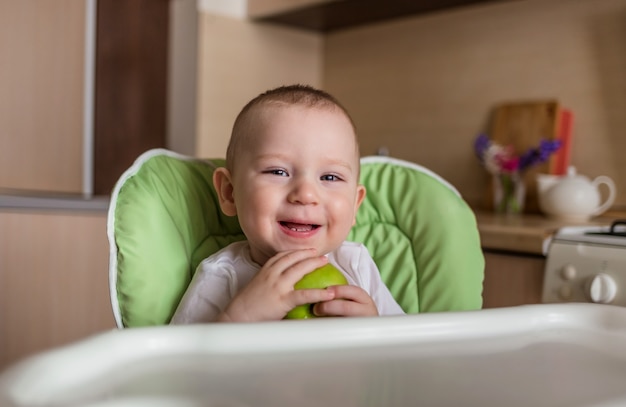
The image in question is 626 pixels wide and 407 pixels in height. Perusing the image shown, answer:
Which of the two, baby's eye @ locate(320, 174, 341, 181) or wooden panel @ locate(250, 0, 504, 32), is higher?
wooden panel @ locate(250, 0, 504, 32)

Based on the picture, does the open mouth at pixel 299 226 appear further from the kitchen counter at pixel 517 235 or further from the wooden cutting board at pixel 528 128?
the wooden cutting board at pixel 528 128

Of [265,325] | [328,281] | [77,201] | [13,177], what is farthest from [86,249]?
[265,325]

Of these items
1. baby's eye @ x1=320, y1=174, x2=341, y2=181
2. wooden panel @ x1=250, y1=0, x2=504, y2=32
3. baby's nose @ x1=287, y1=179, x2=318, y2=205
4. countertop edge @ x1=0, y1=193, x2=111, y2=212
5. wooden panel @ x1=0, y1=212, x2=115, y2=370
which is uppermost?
wooden panel @ x1=250, y1=0, x2=504, y2=32

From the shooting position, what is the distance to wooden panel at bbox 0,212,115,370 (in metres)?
1.92

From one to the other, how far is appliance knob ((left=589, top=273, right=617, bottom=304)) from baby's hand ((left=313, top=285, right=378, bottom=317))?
656mm

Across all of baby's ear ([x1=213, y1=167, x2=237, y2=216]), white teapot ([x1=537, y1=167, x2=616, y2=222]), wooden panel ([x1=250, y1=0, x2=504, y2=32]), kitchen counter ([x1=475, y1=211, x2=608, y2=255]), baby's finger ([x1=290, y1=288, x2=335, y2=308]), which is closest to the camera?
baby's finger ([x1=290, y1=288, x2=335, y2=308])

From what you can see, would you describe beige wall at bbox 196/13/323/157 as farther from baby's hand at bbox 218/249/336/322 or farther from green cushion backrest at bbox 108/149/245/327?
baby's hand at bbox 218/249/336/322

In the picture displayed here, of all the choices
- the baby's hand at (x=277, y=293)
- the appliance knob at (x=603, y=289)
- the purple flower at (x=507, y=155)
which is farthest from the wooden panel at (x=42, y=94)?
the appliance knob at (x=603, y=289)

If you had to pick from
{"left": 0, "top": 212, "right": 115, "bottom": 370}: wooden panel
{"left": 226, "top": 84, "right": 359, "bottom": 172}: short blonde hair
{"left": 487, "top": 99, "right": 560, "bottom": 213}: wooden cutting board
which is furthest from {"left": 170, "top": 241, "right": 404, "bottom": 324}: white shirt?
{"left": 487, "top": 99, "right": 560, "bottom": 213}: wooden cutting board

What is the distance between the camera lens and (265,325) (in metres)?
0.66

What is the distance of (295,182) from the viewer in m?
1.05

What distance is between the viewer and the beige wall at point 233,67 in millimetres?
2520

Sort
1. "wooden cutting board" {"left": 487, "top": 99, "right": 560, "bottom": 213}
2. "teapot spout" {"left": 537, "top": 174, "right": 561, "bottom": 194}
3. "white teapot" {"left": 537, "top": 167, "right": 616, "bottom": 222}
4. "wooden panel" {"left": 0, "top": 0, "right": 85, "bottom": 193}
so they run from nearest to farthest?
"white teapot" {"left": 537, "top": 167, "right": 616, "bottom": 222}
"teapot spout" {"left": 537, "top": 174, "right": 561, "bottom": 194}
"wooden cutting board" {"left": 487, "top": 99, "right": 560, "bottom": 213}
"wooden panel" {"left": 0, "top": 0, "right": 85, "bottom": 193}

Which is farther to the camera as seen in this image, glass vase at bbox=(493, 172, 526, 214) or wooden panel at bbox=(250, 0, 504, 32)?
wooden panel at bbox=(250, 0, 504, 32)
